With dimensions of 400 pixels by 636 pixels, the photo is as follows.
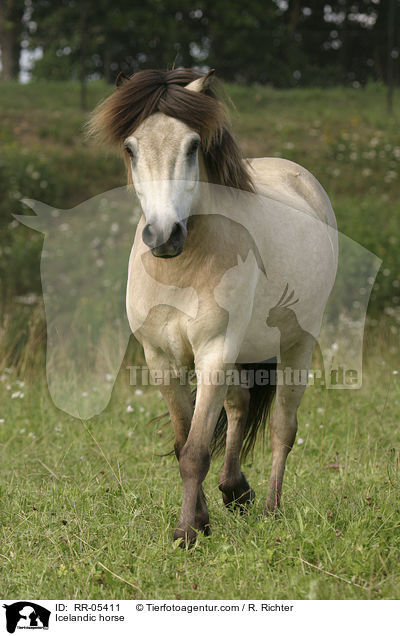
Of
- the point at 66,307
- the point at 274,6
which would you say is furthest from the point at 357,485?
the point at 274,6

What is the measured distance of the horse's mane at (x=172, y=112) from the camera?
2.97 metres

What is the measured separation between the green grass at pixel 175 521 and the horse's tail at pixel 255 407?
28cm

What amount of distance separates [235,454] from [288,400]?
0.47 metres

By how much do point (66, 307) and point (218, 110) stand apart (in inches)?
287

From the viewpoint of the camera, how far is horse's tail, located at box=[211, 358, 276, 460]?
4.24 m

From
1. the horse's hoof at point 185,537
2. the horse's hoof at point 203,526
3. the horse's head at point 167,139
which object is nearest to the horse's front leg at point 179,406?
the horse's hoof at point 203,526

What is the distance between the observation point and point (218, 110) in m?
3.05

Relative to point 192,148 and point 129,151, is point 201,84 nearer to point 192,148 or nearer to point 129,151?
point 192,148

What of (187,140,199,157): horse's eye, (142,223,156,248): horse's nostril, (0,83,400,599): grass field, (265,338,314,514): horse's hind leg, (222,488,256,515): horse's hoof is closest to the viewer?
(142,223,156,248): horse's nostril

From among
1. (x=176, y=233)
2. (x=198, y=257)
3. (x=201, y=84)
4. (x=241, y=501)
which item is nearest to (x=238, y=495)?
(x=241, y=501)

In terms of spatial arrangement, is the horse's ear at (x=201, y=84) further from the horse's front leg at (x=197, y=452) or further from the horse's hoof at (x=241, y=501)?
the horse's hoof at (x=241, y=501)

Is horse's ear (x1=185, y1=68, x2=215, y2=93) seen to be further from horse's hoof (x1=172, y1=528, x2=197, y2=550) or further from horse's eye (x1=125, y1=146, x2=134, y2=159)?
horse's hoof (x1=172, y1=528, x2=197, y2=550)
